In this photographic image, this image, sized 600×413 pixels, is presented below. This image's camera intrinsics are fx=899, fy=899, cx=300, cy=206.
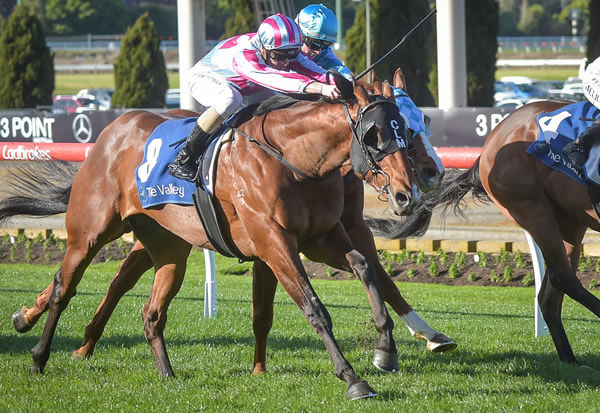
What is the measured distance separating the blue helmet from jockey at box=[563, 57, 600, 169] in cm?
164

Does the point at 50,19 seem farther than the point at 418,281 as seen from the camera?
Yes

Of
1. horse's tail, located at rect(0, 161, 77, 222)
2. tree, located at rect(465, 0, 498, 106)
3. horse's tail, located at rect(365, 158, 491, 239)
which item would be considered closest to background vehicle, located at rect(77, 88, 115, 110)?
tree, located at rect(465, 0, 498, 106)

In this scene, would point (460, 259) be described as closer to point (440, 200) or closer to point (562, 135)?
point (440, 200)

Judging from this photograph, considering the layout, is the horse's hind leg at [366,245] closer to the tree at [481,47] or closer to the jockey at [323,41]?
the jockey at [323,41]

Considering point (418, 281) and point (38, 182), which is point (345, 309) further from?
point (38, 182)

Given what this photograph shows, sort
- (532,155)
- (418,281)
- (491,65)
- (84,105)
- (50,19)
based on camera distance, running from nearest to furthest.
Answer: (532,155)
(418,281)
(491,65)
(84,105)
(50,19)

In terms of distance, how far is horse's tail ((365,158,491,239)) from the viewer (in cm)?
659

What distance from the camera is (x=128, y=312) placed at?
7.41 metres

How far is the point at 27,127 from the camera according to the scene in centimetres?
1753

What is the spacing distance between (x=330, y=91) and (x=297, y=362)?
6.47 ft

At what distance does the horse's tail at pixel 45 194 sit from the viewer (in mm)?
6418

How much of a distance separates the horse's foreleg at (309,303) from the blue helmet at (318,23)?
1.58 metres

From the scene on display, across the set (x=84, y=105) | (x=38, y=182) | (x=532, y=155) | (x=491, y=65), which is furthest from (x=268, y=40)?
(x=84, y=105)

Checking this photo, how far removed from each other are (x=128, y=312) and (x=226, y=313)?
810 millimetres
